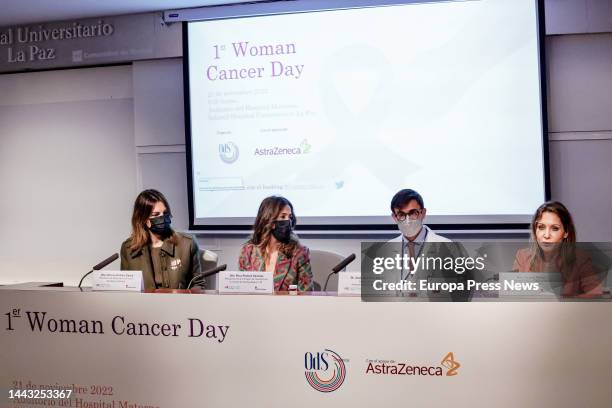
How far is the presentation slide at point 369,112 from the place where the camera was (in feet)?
12.8

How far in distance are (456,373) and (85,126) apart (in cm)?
391

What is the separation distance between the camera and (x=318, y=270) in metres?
3.50

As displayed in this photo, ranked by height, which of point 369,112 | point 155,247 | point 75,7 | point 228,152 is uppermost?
point 75,7

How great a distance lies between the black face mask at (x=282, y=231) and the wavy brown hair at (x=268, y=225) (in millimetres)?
19

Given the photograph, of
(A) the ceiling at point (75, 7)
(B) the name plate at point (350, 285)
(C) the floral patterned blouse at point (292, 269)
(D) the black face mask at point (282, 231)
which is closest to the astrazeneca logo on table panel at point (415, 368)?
(B) the name plate at point (350, 285)

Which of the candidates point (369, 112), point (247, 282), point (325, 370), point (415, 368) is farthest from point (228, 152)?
point (415, 368)

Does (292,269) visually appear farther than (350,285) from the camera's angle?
Yes

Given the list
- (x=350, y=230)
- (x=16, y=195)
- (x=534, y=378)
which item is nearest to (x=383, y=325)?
(x=534, y=378)

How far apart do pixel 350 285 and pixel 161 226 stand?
4.37 feet

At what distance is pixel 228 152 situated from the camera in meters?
4.32

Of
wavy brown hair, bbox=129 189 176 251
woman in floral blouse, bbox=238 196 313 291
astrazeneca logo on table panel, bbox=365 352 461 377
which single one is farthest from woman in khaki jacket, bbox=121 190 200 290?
astrazeneca logo on table panel, bbox=365 352 461 377

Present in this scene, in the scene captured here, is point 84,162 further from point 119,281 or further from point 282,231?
point 119,281

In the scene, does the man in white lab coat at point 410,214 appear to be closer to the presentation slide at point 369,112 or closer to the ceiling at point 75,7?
the presentation slide at point 369,112

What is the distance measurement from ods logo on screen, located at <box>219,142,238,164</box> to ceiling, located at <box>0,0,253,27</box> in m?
0.97
